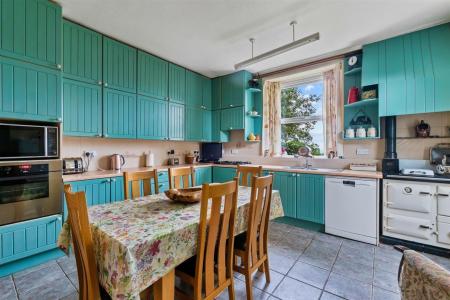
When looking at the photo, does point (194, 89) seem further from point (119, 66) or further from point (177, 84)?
point (119, 66)

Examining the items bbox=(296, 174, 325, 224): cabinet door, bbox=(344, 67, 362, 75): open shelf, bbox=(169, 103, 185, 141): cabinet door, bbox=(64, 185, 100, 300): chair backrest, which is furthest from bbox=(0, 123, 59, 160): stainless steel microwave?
bbox=(344, 67, 362, 75): open shelf

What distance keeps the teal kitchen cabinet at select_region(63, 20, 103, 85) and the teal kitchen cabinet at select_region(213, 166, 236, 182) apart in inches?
93.1

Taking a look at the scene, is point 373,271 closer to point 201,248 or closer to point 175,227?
point 201,248

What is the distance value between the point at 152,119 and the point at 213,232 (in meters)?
2.61

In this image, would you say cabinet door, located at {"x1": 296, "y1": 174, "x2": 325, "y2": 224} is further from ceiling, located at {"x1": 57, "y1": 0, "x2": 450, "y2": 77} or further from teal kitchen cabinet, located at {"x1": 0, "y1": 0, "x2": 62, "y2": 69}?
teal kitchen cabinet, located at {"x1": 0, "y1": 0, "x2": 62, "y2": 69}

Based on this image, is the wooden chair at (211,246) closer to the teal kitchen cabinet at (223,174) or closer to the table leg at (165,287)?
the table leg at (165,287)

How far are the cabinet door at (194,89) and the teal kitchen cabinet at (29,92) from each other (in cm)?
210

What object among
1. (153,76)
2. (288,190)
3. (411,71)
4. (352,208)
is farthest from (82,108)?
(411,71)

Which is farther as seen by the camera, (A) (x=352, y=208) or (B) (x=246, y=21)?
(A) (x=352, y=208)

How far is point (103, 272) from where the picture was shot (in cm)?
104

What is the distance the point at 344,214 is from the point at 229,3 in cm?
288

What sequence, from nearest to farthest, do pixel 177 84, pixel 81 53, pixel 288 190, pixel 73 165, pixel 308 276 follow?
1. pixel 308 276
2. pixel 81 53
3. pixel 73 165
4. pixel 288 190
5. pixel 177 84

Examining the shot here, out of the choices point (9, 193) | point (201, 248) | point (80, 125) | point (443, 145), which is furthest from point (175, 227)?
point (443, 145)

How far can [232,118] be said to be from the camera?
421 centimetres
